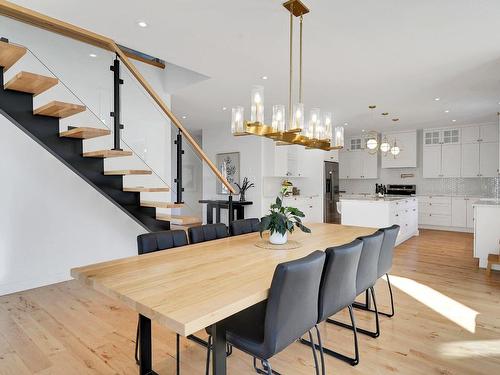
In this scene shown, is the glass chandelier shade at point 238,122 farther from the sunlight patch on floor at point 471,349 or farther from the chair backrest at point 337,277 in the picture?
the sunlight patch on floor at point 471,349

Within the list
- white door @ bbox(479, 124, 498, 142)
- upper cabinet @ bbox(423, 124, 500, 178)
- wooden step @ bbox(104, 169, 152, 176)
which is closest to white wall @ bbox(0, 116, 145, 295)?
wooden step @ bbox(104, 169, 152, 176)

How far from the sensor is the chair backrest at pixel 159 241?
2.25 m

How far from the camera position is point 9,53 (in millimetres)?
2332

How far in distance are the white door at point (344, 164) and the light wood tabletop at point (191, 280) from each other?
7280 mm

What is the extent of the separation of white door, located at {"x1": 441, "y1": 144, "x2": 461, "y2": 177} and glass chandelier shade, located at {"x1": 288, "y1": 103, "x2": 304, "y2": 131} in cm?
675

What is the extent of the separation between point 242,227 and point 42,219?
241 cm

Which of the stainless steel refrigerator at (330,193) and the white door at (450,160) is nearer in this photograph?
the white door at (450,160)

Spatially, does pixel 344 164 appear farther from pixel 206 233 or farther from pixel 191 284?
pixel 191 284

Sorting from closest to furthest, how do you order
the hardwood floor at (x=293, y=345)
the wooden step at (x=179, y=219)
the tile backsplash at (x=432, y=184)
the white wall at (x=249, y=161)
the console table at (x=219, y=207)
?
the hardwood floor at (x=293, y=345) < the wooden step at (x=179, y=219) < the console table at (x=219, y=207) < the white wall at (x=249, y=161) < the tile backsplash at (x=432, y=184)

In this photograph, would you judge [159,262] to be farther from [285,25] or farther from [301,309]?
[285,25]

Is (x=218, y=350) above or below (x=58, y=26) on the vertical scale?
below

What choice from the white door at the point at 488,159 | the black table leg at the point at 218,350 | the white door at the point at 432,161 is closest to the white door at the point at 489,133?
the white door at the point at 488,159

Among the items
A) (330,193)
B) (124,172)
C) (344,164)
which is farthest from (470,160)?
(124,172)

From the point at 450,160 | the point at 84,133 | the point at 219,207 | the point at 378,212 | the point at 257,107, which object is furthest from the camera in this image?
the point at 450,160
